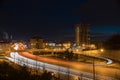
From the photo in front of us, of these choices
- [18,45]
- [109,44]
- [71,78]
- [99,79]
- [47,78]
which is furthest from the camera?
[18,45]

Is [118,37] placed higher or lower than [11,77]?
higher

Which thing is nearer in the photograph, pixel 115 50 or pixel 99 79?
pixel 99 79

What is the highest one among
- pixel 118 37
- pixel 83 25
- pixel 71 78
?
pixel 83 25

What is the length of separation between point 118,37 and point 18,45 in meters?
21.2

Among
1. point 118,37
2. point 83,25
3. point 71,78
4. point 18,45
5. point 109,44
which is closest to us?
point 71,78

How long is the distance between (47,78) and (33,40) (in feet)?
213

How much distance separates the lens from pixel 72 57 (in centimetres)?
4866

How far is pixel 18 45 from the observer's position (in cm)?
5825

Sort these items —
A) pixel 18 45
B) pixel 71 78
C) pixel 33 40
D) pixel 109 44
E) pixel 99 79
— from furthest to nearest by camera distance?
pixel 33 40 → pixel 18 45 → pixel 109 44 → pixel 71 78 → pixel 99 79

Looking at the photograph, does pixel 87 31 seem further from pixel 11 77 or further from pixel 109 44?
pixel 11 77

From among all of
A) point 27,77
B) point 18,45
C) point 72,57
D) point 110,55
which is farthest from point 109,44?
point 27,77

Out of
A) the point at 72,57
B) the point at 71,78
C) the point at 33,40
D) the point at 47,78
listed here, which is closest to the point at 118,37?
the point at 72,57

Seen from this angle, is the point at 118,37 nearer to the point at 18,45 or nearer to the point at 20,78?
the point at 18,45

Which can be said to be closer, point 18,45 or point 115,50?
point 115,50
